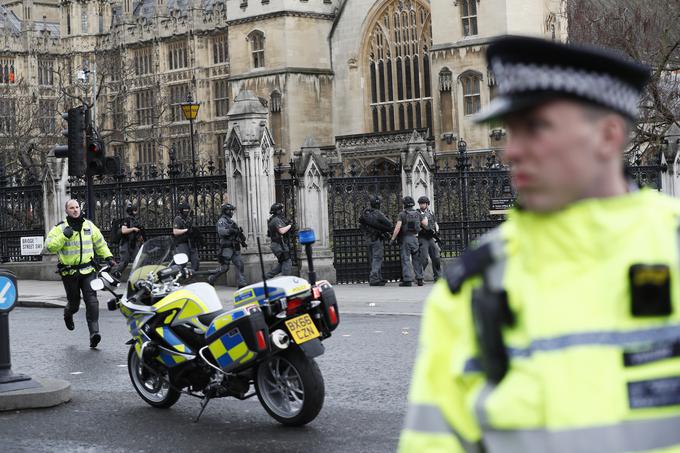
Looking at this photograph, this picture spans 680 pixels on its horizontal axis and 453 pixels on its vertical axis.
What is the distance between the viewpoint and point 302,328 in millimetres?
7633

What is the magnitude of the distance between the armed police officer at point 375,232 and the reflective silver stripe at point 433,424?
18.0 meters

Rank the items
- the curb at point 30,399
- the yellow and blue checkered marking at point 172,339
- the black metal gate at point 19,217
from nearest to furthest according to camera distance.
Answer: the yellow and blue checkered marking at point 172,339
the curb at point 30,399
the black metal gate at point 19,217

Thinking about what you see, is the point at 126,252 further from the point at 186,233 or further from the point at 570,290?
the point at 570,290

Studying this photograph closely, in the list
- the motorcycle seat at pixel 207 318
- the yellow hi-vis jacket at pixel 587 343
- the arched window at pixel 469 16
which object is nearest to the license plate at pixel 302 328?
the motorcycle seat at pixel 207 318

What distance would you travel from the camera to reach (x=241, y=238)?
20.5 metres

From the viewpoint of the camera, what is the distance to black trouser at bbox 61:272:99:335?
505 inches

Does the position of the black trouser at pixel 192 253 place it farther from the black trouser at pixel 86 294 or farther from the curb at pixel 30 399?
the curb at pixel 30 399

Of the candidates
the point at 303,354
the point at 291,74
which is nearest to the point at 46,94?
the point at 291,74

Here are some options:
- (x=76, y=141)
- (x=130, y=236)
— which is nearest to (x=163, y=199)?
(x=130, y=236)

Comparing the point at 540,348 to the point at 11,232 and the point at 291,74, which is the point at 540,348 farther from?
the point at 291,74

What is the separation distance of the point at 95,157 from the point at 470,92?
31.2 m

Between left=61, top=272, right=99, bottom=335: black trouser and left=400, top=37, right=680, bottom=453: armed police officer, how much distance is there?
10.8m

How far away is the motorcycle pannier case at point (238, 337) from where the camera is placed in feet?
24.7

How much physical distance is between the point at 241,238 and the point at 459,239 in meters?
4.37
